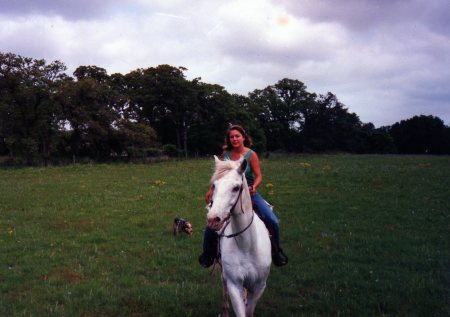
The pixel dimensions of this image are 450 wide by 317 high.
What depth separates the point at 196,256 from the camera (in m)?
11.0

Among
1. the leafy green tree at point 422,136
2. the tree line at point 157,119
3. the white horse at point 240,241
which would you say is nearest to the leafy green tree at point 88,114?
the tree line at point 157,119

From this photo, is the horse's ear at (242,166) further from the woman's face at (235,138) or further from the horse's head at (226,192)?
the woman's face at (235,138)

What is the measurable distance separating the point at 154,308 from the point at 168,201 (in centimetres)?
1120

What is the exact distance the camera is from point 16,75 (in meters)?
48.8

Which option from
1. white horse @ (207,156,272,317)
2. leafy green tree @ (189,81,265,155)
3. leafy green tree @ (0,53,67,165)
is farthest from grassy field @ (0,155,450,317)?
leafy green tree @ (189,81,265,155)

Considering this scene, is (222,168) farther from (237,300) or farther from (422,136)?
(422,136)

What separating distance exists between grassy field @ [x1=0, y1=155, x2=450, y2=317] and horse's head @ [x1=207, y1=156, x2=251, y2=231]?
3060 mm

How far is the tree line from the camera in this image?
49500 mm

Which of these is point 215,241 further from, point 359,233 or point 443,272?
A: point 359,233

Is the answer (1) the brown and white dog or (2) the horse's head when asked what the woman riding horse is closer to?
(2) the horse's head

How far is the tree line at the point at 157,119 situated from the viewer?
4950cm

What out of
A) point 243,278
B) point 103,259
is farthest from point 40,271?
point 243,278

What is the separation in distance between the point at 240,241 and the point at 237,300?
2.66ft

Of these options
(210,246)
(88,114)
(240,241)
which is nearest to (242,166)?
(240,241)
